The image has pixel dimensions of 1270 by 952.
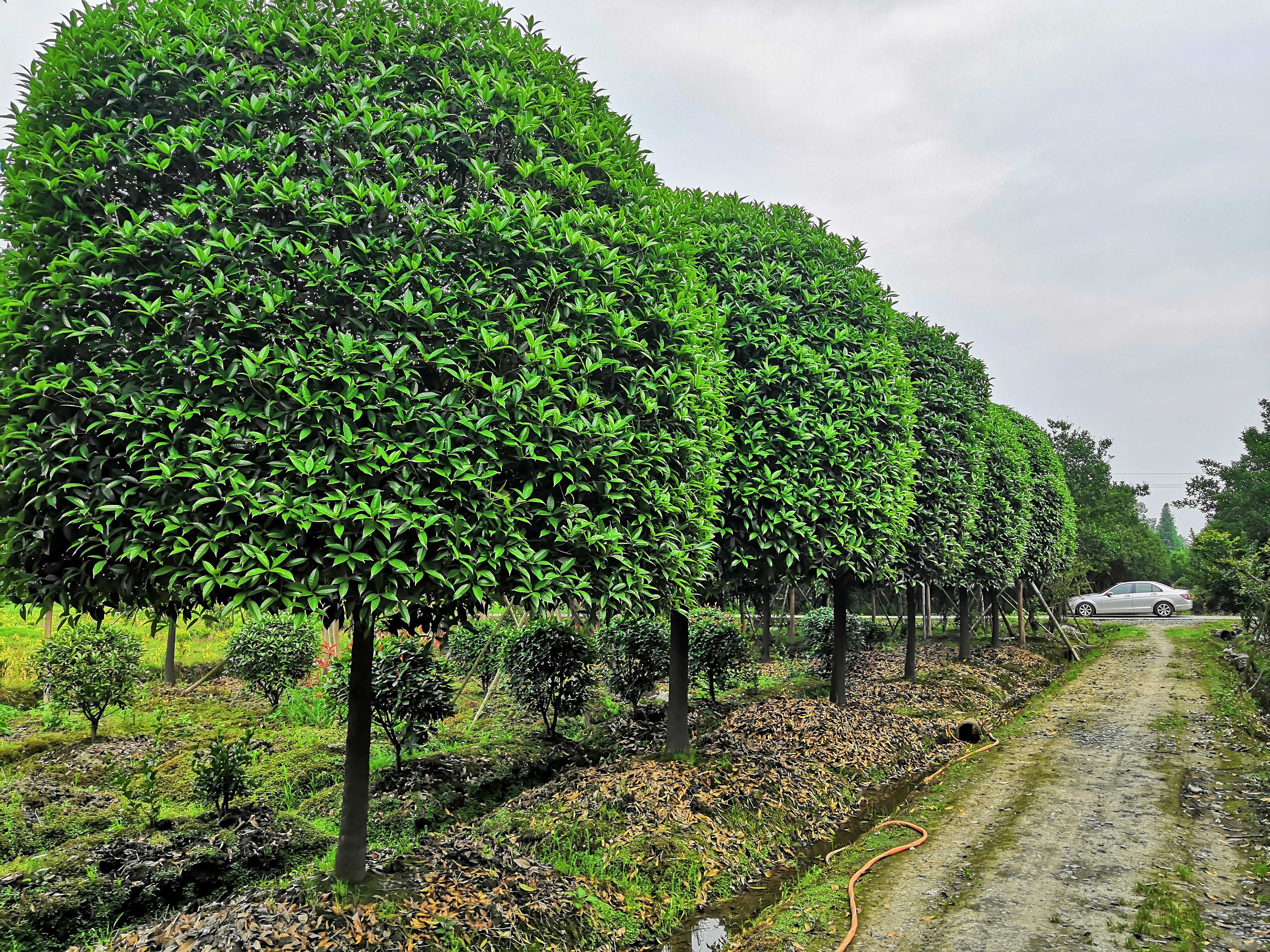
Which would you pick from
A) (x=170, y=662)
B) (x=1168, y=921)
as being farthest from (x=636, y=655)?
(x=170, y=662)

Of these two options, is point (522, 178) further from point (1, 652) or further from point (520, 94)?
point (1, 652)

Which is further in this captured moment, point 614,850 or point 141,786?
point 141,786

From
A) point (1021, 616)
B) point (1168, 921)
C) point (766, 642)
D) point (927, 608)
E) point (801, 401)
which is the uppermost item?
point (801, 401)

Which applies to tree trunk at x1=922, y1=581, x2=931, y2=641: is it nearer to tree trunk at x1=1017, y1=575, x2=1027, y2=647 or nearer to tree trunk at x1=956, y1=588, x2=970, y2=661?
tree trunk at x1=956, y1=588, x2=970, y2=661

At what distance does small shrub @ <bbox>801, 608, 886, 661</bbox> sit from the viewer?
1543 cm

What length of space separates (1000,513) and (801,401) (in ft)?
37.3

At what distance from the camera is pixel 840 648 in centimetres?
1161

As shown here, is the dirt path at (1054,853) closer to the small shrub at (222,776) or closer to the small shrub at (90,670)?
the small shrub at (222,776)

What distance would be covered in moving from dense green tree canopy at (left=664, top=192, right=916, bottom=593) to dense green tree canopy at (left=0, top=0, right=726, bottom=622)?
2885mm

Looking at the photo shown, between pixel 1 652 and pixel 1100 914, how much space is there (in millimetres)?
16896

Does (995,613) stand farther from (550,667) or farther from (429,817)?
(429,817)

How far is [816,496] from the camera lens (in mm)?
8312

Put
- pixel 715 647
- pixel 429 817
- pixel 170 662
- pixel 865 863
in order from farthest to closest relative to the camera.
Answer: pixel 170 662
pixel 715 647
pixel 429 817
pixel 865 863

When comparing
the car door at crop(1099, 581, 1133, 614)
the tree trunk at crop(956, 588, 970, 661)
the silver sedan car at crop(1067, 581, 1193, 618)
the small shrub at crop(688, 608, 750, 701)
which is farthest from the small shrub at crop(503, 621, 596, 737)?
the car door at crop(1099, 581, 1133, 614)
